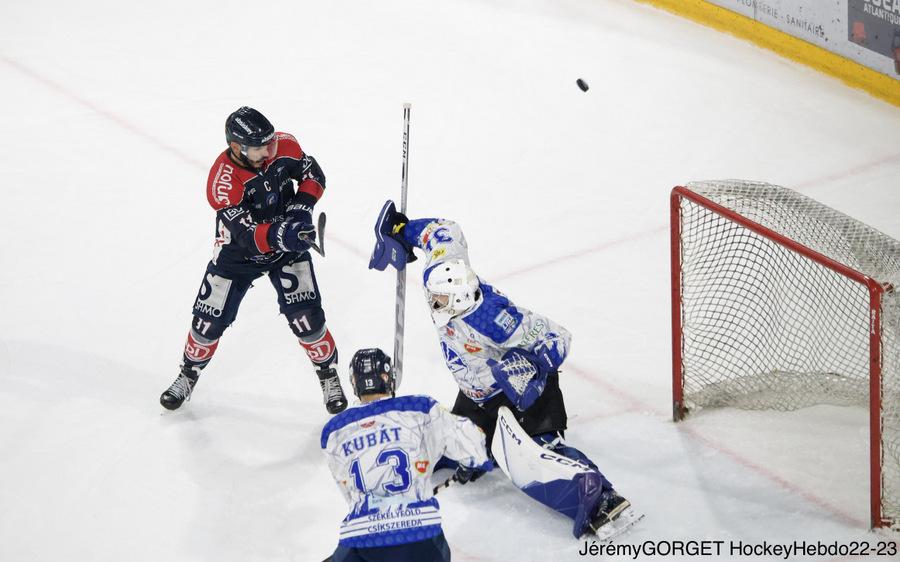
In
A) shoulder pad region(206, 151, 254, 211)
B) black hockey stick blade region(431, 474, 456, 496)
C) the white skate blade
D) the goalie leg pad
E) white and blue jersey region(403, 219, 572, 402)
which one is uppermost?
shoulder pad region(206, 151, 254, 211)

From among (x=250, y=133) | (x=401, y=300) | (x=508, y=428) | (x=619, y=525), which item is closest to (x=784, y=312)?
(x=619, y=525)

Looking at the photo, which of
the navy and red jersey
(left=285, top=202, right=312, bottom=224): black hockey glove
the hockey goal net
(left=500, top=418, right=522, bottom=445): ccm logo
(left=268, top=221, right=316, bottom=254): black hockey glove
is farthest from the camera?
(left=285, top=202, right=312, bottom=224): black hockey glove

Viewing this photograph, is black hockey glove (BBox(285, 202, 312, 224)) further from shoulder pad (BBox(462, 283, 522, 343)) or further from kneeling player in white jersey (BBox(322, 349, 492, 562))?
kneeling player in white jersey (BBox(322, 349, 492, 562))

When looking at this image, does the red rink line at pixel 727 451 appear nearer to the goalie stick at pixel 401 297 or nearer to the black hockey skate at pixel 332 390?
the goalie stick at pixel 401 297

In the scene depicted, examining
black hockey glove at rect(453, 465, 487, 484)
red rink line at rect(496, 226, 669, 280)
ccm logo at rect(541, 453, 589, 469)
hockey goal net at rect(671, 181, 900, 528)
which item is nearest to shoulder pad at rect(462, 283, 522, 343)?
ccm logo at rect(541, 453, 589, 469)

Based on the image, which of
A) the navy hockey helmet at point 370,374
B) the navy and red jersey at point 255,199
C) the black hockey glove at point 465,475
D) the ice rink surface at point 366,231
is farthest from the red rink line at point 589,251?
the navy hockey helmet at point 370,374

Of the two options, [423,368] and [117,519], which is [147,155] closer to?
[423,368]

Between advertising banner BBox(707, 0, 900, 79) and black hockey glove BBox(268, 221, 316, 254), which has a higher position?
advertising banner BBox(707, 0, 900, 79)

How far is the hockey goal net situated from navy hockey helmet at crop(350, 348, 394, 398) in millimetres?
1318

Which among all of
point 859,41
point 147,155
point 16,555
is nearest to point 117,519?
point 16,555

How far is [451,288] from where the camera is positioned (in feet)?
12.1

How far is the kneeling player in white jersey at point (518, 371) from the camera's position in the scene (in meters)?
3.72

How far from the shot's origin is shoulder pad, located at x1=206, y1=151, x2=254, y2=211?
409 cm

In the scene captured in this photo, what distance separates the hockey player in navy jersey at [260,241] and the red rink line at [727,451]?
0.94m
